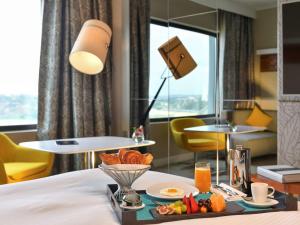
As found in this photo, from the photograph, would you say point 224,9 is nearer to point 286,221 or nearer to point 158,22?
point 158,22

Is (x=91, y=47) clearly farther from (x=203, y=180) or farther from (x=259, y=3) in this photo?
(x=203, y=180)

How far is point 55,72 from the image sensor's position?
4.07 metres

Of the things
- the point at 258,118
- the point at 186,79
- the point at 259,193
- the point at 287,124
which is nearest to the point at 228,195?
the point at 259,193

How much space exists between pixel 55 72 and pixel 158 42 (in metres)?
1.25

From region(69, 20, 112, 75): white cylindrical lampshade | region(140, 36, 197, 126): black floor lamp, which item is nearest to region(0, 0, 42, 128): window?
region(69, 20, 112, 75): white cylindrical lampshade

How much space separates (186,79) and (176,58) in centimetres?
28

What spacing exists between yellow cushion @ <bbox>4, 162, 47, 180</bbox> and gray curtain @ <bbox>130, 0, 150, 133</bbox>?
1489mm

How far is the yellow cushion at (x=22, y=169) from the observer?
311cm

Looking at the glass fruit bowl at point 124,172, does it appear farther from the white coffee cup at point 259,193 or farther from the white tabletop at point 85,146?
the white tabletop at point 85,146

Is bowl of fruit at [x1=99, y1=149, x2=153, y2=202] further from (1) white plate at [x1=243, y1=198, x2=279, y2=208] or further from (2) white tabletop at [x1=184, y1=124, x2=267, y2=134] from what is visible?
(2) white tabletop at [x1=184, y1=124, x2=267, y2=134]

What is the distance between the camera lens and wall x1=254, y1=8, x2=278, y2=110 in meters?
2.89

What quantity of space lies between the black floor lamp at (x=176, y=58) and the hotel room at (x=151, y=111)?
0.01 metres

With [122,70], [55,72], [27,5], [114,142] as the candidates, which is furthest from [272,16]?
[27,5]

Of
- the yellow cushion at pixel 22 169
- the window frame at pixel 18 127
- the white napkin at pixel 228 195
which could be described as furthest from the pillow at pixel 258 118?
the window frame at pixel 18 127
